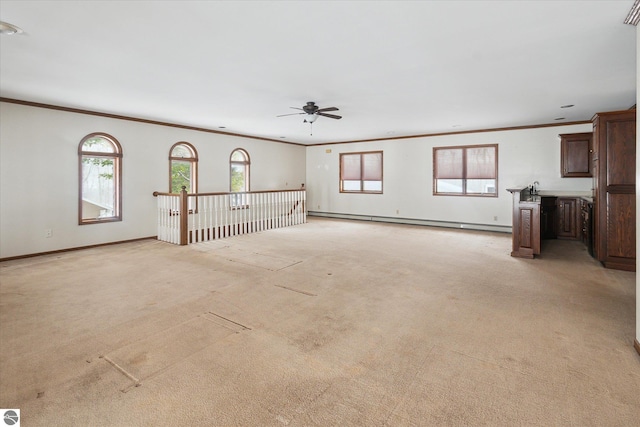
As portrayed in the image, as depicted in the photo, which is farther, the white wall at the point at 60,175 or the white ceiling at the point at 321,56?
the white wall at the point at 60,175

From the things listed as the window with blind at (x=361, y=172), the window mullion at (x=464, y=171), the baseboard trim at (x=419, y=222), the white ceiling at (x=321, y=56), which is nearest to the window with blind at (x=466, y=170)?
the window mullion at (x=464, y=171)

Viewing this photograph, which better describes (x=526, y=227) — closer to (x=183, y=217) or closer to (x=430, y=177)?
(x=430, y=177)

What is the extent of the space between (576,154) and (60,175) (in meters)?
10.2

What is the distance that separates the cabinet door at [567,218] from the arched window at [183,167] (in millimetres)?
8257

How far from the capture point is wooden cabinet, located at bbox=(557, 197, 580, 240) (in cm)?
695

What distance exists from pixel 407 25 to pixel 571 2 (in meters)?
1.20

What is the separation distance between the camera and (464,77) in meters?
4.23

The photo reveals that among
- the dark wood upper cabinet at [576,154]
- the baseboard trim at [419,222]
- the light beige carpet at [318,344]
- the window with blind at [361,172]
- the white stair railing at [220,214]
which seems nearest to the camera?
the light beige carpet at [318,344]

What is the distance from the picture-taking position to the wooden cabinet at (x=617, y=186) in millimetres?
4434

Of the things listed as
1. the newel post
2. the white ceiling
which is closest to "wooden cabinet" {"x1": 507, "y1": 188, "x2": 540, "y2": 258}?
the white ceiling

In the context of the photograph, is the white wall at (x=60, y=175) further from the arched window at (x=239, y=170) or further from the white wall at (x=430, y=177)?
the white wall at (x=430, y=177)

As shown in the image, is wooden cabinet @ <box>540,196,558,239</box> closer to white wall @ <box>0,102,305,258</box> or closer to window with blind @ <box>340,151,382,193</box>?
window with blind @ <box>340,151,382,193</box>

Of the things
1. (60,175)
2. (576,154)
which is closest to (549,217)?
(576,154)

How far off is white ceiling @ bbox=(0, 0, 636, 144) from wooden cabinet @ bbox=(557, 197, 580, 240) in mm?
1889
